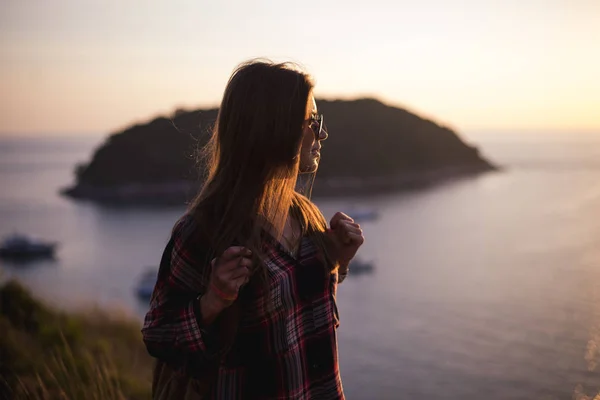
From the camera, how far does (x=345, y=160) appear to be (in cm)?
5788

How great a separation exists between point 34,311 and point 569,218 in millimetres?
30541

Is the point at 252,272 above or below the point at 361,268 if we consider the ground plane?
above

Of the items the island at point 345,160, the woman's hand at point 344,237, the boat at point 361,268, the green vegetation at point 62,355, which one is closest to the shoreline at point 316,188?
the island at point 345,160

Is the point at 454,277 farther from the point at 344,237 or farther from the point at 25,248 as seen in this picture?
the point at 25,248

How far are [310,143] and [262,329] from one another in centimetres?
47

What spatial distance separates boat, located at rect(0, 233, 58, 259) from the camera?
38750 mm

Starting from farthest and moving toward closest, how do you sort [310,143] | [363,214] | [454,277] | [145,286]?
[363,214], [145,286], [454,277], [310,143]

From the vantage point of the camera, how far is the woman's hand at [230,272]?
1.12 m

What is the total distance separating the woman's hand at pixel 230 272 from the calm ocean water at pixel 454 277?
423 centimetres

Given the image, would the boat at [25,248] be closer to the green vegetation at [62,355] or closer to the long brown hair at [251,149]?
the green vegetation at [62,355]

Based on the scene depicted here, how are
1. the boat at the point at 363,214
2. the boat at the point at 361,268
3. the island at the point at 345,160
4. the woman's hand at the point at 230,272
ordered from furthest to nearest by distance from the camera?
the island at the point at 345,160, the boat at the point at 363,214, the boat at the point at 361,268, the woman's hand at the point at 230,272

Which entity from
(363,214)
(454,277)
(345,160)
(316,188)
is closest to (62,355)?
(454,277)

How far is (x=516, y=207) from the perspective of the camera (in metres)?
42.0

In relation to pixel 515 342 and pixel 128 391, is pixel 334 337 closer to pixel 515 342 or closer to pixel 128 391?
pixel 128 391
